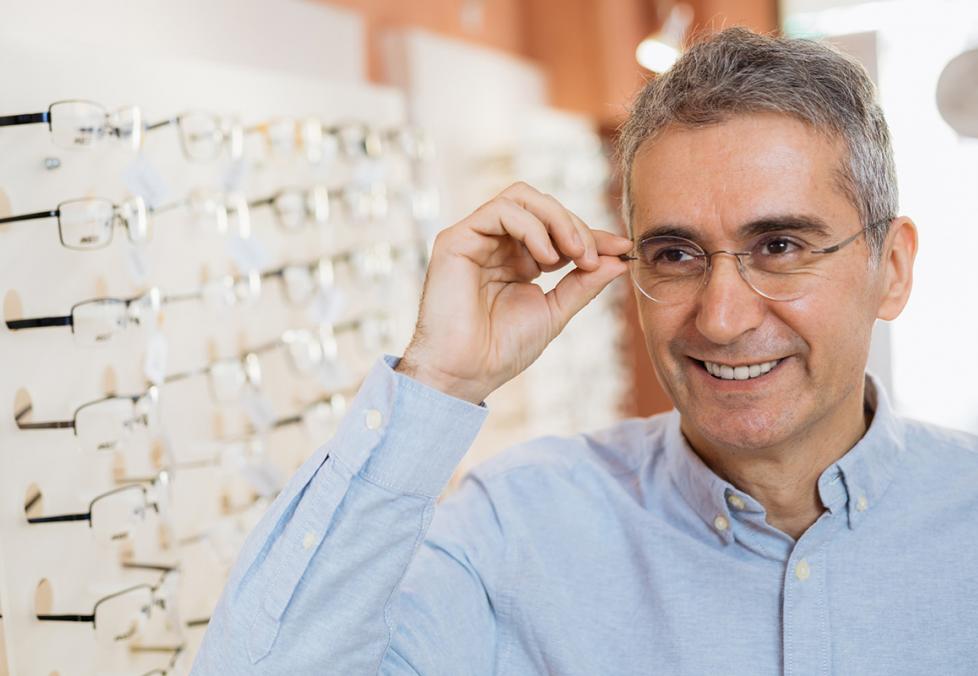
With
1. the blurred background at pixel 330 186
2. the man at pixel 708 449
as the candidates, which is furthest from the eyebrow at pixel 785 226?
the blurred background at pixel 330 186

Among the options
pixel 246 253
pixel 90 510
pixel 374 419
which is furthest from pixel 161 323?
pixel 374 419

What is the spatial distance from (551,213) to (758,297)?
276mm

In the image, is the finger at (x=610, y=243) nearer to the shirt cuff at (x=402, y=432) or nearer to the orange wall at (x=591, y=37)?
the shirt cuff at (x=402, y=432)

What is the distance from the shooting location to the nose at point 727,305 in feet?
4.32

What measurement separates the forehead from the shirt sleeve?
38cm

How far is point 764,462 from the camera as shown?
1413mm

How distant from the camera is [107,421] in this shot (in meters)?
1.44

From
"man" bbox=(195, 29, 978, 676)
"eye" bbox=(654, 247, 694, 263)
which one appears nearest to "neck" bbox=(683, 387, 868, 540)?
"man" bbox=(195, 29, 978, 676)

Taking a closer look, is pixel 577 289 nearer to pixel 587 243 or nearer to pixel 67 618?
pixel 587 243

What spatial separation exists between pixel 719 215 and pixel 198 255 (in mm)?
828

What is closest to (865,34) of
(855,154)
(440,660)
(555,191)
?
(555,191)

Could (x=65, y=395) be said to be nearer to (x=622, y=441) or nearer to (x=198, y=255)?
(x=198, y=255)

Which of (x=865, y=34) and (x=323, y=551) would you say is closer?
(x=323, y=551)

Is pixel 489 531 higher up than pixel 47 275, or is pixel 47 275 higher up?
pixel 47 275
